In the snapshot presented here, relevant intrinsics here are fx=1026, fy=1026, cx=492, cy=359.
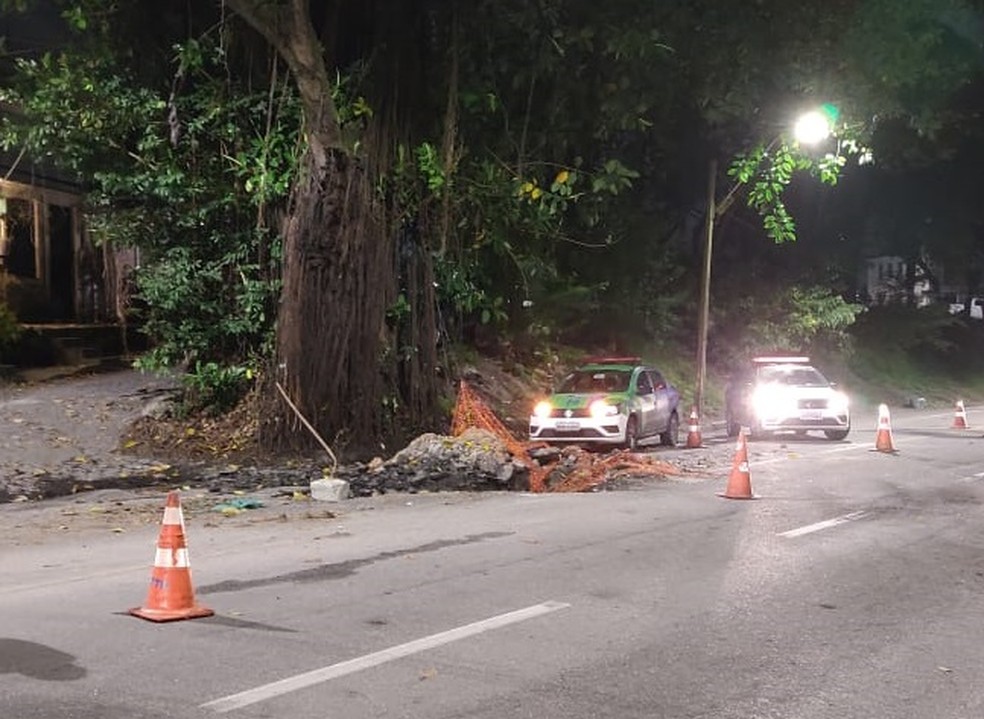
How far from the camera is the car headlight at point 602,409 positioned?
1739 centimetres

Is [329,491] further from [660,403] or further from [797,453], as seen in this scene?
[797,453]

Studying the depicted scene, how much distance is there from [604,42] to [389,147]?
383cm

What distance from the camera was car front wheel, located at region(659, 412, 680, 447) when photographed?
19.7m

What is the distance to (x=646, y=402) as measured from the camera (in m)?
18.6

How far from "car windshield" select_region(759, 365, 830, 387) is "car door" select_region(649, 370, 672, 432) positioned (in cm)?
227

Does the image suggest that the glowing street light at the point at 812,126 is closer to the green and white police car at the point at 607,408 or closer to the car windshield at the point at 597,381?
the green and white police car at the point at 607,408

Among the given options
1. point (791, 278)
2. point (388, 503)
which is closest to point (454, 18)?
point (388, 503)

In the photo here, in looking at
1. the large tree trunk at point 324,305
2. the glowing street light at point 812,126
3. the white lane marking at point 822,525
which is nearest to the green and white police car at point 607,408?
the large tree trunk at point 324,305

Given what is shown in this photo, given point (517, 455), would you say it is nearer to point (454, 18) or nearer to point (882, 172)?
point (454, 18)

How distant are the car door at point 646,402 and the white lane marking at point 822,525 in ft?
24.5

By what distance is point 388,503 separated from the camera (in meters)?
12.0

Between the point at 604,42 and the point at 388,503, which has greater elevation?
the point at 604,42

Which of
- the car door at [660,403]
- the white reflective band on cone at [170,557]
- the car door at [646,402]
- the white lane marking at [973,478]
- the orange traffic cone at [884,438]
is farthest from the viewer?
the car door at [660,403]

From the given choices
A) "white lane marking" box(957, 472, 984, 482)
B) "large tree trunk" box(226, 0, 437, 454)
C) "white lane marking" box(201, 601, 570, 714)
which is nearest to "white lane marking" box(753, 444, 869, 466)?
"white lane marking" box(957, 472, 984, 482)
